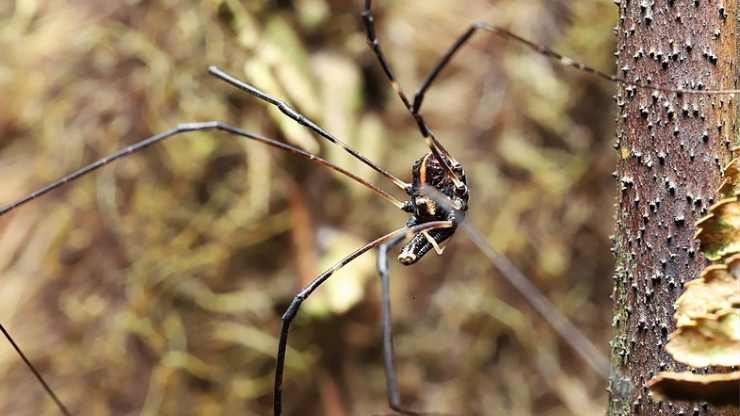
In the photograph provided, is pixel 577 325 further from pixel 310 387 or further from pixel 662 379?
pixel 662 379

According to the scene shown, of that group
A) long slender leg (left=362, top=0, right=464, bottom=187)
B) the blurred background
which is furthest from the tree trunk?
the blurred background

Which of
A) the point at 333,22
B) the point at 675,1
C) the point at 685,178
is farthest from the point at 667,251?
the point at 333,22

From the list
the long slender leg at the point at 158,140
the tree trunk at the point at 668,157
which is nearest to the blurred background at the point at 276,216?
the long slender leg at the point at 158,140

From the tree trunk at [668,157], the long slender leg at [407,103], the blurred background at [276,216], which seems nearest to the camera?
the tree trunk at [668,157]

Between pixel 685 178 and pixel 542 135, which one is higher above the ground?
pixel 542 135

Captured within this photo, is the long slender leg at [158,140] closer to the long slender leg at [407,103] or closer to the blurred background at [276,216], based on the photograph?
the long slender leg at [407,103]

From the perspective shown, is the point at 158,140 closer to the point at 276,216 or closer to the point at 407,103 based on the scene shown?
the point at 407,103

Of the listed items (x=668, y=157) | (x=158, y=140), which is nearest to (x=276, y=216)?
(x=158, y=140)
